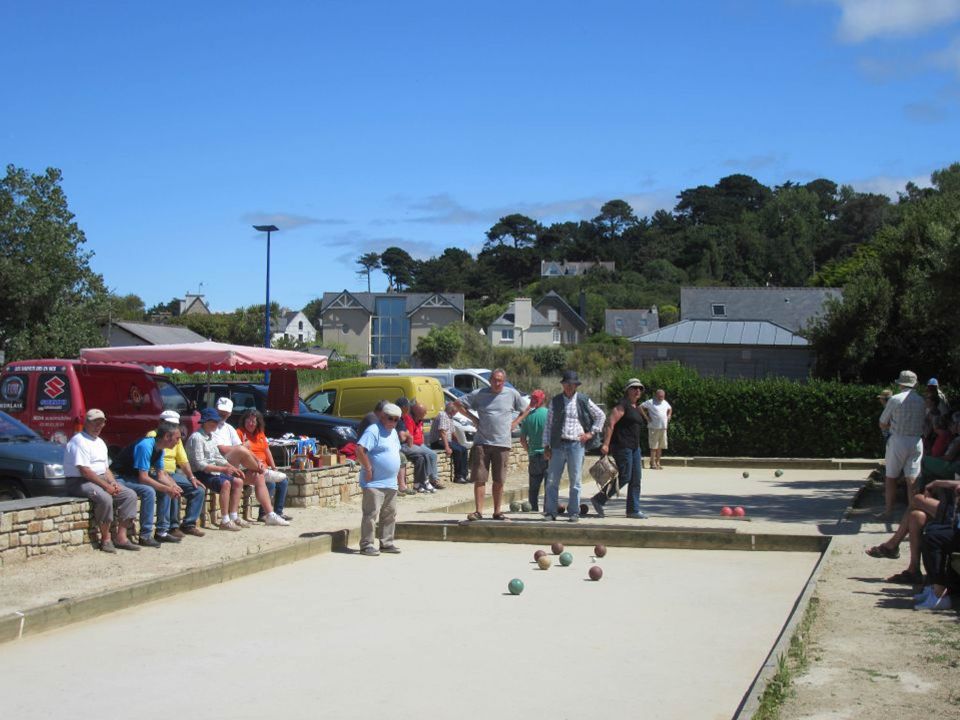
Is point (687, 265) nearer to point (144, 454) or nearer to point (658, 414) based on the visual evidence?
point (658, 414)

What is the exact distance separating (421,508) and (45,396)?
5660 millimetres

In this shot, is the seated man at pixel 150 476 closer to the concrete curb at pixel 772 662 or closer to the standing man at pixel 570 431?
the standing man at pixel 570 431

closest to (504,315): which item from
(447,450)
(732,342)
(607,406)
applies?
(732,342)

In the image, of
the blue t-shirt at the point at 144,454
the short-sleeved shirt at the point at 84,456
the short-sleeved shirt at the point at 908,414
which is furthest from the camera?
the short-sleeved shirt at the point at 908,414

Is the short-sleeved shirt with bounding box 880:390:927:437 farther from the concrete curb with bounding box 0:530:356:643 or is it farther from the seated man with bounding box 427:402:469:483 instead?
the seated man with bounding box 427:402:469:483

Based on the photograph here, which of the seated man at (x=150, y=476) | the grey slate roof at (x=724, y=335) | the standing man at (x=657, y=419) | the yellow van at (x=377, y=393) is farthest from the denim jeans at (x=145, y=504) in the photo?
the grey slate roof at (x=724, y=335)

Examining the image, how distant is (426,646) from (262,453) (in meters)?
6.52

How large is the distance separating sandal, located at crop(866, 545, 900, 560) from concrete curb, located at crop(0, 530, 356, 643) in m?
5.67

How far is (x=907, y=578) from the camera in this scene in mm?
9570

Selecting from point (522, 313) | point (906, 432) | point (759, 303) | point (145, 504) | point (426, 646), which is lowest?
point (426, 646)

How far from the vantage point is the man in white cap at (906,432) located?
42.6ft

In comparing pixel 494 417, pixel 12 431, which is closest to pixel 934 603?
pixel 494 417

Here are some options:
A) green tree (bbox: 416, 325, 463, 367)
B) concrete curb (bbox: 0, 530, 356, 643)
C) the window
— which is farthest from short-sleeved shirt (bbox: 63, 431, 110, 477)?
the window

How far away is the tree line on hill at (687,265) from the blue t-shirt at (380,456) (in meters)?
10.4
